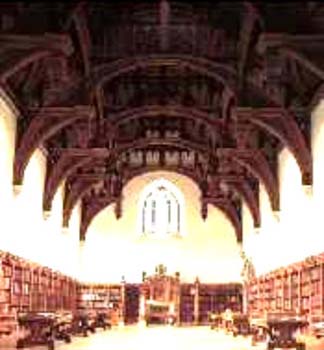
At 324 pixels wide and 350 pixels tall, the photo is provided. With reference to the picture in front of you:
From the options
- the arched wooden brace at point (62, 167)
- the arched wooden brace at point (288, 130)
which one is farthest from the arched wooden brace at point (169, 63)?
the arched wooden brace at point (62, 167)

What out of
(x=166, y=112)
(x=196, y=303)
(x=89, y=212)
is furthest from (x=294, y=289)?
(x=89, y=212)

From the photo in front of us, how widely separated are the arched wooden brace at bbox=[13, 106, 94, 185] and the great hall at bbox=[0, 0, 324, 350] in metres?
0.04

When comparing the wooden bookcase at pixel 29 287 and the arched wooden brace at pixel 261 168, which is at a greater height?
the arched wooden brace at pixel 261 168

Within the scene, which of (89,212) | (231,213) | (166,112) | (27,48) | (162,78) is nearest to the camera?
(27,48)

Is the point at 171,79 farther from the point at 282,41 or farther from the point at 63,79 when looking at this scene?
the point at 282,41

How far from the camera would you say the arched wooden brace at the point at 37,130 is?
15.9 m

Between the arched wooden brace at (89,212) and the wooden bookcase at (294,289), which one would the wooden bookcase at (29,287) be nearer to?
the arched wooden brace at (89,212)

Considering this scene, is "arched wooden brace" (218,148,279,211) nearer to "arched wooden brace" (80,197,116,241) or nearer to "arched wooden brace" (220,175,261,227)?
"arched wooden brace" (220,175,261,227)

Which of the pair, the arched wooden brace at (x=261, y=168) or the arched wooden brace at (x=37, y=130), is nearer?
the arched wooden brace at (x=37, y=130)

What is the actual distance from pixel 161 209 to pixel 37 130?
11385mm

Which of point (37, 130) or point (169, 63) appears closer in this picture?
point (169, 63)

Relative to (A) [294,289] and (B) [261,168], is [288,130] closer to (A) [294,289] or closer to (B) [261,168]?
(A) [294,289]

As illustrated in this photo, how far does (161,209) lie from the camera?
2700cm

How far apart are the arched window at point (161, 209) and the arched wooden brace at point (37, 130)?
35.4 feet
